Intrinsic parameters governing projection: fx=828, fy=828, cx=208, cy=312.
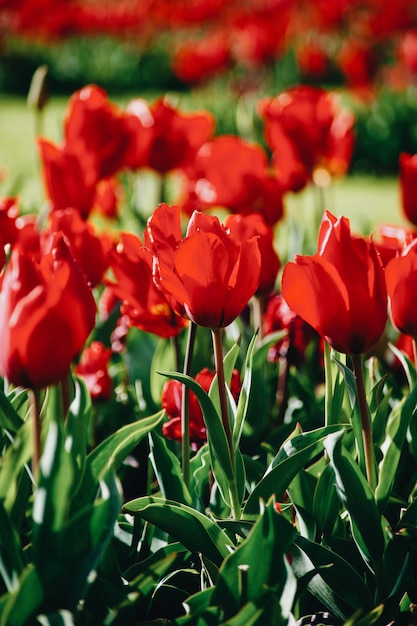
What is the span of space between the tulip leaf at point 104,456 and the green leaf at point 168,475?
0.43 feet

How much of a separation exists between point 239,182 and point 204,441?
2.93 ft

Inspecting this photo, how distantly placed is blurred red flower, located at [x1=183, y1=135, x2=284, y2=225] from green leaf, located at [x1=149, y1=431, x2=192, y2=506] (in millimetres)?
1047

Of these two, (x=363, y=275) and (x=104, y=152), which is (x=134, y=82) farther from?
(x=363, y=275)

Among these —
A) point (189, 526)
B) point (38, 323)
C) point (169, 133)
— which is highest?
point (38, 323)

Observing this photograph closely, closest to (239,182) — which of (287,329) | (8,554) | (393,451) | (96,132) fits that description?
(96,132)

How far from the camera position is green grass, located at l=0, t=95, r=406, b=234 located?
5344 millimetres

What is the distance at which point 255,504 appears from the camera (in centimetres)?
108

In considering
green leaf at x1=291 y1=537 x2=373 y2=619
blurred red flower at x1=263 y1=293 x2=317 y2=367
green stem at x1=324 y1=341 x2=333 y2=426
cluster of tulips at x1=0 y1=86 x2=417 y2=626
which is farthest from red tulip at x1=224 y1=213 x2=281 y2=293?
green leaf at x1=291 y1=537 x2=373 y2=619

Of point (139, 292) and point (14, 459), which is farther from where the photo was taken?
point (139, 292)

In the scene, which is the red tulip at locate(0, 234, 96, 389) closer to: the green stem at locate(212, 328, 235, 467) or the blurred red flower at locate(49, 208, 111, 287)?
the green stem at locate(212, 328, 235, 467)

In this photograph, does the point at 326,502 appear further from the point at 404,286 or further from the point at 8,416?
the point at 8,416

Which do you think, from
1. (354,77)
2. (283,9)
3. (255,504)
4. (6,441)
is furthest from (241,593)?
(283,9)

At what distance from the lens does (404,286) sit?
1.16m

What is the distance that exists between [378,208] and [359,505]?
5209 millimetres
